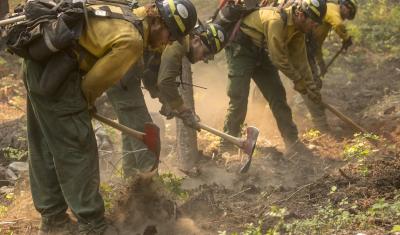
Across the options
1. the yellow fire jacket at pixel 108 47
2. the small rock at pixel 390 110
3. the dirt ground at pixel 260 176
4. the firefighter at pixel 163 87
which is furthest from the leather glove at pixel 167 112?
the small rock at pixel 390 110

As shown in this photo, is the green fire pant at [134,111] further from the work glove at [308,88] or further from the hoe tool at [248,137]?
the work glove at [308,88]

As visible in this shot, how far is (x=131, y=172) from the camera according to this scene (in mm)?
6332

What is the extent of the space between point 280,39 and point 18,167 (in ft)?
12.9

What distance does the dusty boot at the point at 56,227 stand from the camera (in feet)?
16.6

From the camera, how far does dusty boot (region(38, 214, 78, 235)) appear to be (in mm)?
5047

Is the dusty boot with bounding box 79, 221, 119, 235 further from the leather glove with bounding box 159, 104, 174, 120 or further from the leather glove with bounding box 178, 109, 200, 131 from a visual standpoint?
the leather glove with bounding box 159, 104, 174, 120

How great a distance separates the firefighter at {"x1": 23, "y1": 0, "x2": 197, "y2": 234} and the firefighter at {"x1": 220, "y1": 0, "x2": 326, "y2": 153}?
2450 mm

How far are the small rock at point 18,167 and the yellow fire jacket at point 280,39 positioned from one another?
11.7 feet

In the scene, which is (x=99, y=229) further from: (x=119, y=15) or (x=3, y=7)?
(x=3, y=7)

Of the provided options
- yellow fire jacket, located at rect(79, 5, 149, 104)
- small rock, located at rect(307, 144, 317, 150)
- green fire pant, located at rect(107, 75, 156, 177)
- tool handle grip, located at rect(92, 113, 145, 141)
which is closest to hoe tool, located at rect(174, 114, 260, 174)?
green fire pant, located at rect(107, 75, 156, 177)

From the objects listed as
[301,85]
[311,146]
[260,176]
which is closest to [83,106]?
[260,176]

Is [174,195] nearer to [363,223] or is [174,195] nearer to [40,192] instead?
[40,192]

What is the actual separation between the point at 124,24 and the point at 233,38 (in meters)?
3.27

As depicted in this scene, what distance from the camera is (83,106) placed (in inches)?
181
